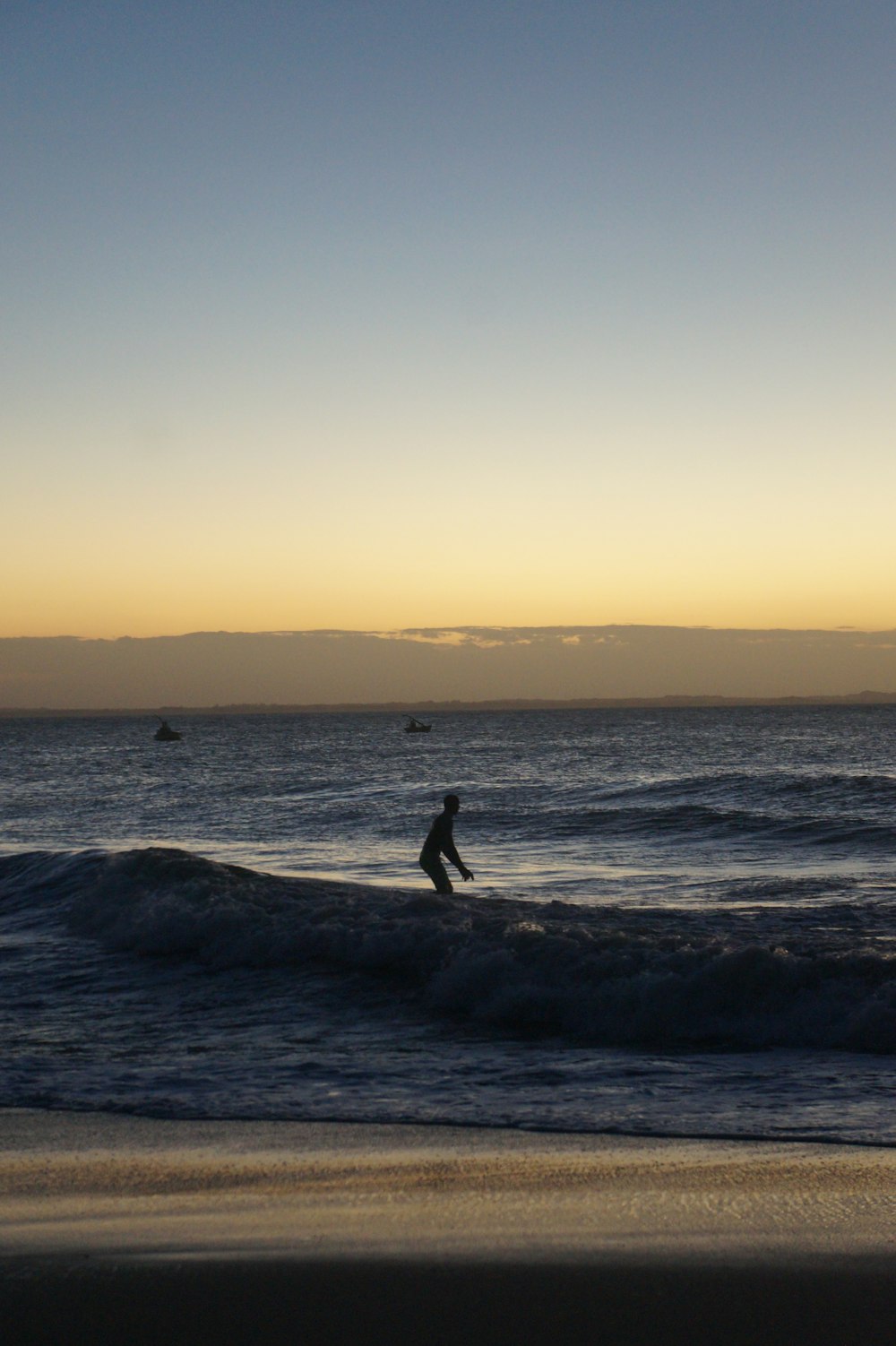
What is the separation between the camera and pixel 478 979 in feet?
34.8

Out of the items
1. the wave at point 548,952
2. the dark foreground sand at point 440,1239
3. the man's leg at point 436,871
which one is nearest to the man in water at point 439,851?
the man's leg at point 436,871

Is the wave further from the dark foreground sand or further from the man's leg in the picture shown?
the dark foreground sand

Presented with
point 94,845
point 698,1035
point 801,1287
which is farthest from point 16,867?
point 801,1287

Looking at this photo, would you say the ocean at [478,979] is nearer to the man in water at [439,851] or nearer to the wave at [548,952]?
the wave at [548,952]

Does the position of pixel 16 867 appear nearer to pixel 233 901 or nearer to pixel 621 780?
pixel 233 901

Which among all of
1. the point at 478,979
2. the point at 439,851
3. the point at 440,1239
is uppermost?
the point at 440,1239

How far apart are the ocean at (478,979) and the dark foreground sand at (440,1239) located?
2.21 feet

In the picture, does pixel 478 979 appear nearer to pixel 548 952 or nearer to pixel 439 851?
pixel 548 952

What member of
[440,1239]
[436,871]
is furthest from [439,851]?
[440,1239]

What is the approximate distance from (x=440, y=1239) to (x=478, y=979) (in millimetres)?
5953

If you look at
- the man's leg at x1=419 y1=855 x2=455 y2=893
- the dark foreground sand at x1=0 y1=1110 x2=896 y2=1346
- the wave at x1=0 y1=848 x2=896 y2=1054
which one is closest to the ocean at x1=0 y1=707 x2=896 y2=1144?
the wave at x1=0 y1=848 x2=896 y2=1054

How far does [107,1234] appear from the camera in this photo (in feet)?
15.4

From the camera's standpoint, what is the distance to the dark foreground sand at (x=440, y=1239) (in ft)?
13.0

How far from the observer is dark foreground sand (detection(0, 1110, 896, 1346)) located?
13.0 ft
